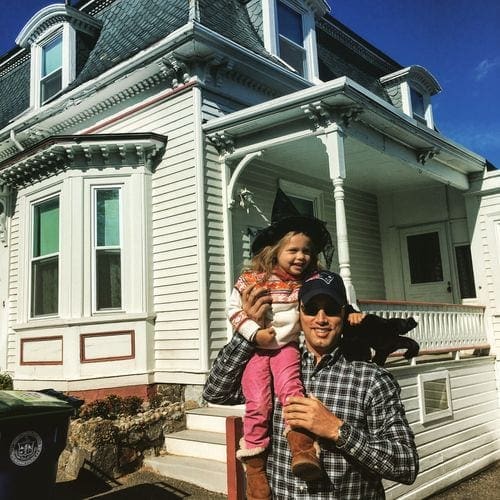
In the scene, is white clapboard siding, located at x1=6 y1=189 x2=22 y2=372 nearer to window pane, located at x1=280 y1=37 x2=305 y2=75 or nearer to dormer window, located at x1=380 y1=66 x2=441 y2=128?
window pane, located at x1=280 y1=37 x2=305 y2=75

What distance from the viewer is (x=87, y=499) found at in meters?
5.40

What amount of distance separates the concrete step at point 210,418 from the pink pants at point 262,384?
443 centimetres

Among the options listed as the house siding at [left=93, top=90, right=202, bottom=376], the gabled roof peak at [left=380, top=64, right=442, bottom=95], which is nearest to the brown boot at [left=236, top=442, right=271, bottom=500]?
the house siding at [left=93, top=90, right=202, bottom=376]

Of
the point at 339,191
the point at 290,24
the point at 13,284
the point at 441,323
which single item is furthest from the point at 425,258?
the point at 13,284

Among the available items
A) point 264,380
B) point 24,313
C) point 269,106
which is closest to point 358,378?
point 264,380

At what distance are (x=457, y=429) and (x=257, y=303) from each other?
625 cm

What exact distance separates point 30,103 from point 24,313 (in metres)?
4.94

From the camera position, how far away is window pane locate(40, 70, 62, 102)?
35.8ft

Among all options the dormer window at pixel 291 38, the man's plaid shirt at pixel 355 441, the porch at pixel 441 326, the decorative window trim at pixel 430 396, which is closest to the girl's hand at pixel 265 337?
the man's plaid shirt at pixel 355 441

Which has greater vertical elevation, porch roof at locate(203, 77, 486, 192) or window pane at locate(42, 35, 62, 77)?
window pane at locate(42, 35, 62, 77)

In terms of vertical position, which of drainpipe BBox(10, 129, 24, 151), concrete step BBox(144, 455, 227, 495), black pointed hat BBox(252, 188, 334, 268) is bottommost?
concrete step BBox(144, 455, 227, 495)

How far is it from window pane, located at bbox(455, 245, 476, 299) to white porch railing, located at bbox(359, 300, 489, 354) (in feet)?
4.93

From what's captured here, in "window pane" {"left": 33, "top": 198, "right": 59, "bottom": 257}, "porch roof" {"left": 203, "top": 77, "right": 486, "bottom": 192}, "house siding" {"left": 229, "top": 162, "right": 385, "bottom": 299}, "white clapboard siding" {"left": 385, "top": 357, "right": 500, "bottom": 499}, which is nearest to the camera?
"white clapboard siding" {"left": 385, "top": 357, "right": 500, "bottom": 499}

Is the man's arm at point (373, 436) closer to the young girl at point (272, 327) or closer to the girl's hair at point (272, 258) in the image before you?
the young girl at point (272, 327)
